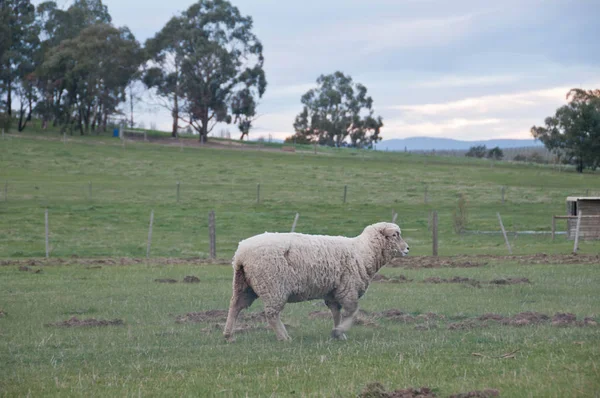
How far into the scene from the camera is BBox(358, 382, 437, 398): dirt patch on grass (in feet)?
26.6

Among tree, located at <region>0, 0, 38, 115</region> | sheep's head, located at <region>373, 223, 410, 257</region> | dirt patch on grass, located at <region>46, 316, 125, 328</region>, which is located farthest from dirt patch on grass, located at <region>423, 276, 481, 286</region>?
tree, located at <region>0, 0, 38, 115</region>

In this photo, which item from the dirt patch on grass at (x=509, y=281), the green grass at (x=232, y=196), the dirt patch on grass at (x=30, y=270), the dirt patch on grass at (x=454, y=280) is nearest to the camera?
the dirt patch on grass at (x=509, y=281)

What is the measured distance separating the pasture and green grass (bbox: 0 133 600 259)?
0.90 ft

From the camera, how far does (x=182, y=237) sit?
3944 cm

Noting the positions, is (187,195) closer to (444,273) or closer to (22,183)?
(22,183)

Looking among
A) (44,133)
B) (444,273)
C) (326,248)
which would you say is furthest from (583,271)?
(44,133)

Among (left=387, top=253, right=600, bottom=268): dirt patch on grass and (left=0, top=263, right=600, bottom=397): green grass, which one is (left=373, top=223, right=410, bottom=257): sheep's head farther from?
(left=387, top=253, right=600, bottom=268): dirt patch on grass

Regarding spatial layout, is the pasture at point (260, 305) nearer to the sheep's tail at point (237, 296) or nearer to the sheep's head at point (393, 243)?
the sheep's tail at point (237, 296)

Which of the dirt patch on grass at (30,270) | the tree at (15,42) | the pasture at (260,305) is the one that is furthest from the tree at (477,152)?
the dirt patch on grass at (30,270)

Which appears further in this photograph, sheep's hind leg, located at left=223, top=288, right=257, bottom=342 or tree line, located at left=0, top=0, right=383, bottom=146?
tree line, located at left=0, top=0, right=383, bottom=146

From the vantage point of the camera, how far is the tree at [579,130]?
92.3m

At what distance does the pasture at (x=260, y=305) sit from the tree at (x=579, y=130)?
3702cm

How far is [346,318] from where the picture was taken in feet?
44.1

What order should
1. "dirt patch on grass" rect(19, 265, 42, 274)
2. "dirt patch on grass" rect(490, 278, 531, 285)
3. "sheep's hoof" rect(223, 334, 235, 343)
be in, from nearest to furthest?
"sheep's hoof" rect(223, 334, 235, 343), "dirt patch on grass" rect(490, 278, 531, 285), "dirt patch on grass" rect(19, 265, 42, 274)
